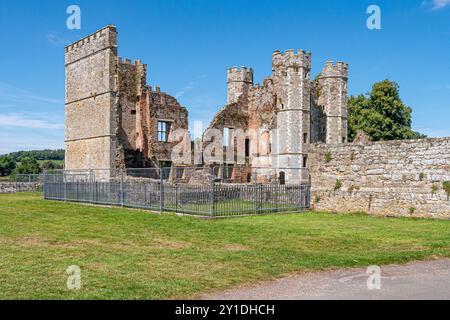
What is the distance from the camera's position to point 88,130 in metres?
37.6

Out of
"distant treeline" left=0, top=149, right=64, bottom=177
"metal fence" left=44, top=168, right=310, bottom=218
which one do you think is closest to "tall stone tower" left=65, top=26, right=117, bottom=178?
"distant treeline" left=0, top=149, right=64, bottom=177

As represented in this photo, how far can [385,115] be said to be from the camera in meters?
49.3

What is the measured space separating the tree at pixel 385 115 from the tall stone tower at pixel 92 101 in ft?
88.7

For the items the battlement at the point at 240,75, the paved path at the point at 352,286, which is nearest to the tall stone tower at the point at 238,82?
the battlement at the point at 240,75

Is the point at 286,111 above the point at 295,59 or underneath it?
underneath

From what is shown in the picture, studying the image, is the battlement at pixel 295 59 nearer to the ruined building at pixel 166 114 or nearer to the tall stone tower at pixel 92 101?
the ruined building at pixel 166 114

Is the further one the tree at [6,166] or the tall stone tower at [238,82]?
the tree at [6,166]

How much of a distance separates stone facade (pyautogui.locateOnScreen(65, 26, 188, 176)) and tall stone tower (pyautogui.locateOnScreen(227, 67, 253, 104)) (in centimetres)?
748

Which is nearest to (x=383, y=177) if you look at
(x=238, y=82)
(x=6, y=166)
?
(x=238, y=82)

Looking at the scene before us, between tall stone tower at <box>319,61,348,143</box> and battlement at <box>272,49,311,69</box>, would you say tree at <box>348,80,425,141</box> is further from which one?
battlement at <box>272,49,311,69</box>

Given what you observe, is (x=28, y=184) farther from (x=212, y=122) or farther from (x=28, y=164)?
(x=28, y=164)

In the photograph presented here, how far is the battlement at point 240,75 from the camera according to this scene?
153ft

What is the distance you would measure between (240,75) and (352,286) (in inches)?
1596
